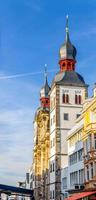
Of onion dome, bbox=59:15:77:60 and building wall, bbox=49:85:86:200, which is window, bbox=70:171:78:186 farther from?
onion dome, bbox=59:15:77:60

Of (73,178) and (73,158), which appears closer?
(73,178)

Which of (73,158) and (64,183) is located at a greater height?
(73,158)

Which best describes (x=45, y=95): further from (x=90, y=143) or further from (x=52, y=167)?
(x=90, y=143)

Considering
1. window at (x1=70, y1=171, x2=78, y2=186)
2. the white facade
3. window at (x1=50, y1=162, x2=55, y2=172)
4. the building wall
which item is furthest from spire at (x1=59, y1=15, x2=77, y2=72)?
window at (x1=70, y1=171, x2=78, y2=186)

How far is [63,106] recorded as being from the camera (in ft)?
315

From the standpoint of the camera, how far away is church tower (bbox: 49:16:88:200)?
9188 centimetres

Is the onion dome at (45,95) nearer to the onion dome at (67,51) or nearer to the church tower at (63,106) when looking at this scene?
the onion dome at (67,51)

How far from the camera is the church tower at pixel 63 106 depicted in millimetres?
91875

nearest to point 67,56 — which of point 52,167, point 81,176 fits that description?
point 52,167

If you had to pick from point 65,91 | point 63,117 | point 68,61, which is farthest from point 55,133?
point 68,61

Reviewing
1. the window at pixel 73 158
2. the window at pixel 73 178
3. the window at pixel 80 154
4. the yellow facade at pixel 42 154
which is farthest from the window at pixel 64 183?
the yellow facade at pixel 42 154

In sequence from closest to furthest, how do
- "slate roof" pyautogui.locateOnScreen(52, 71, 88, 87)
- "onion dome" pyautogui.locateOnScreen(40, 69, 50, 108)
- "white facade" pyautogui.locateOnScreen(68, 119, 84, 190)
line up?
"white facade" pyautogui.locateOnScreen(68, 119, 84, 190)
"slate roof" pyautogui.locateOnScreen(52, 71, 88, 87)
"onion dome" pyautogui.locateOnScreen(40, 69, 50, 108)

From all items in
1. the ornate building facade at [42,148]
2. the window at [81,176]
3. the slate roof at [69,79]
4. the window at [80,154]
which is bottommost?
the window at [81,176]

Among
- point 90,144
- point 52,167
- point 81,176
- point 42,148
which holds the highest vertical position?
point 42,148
